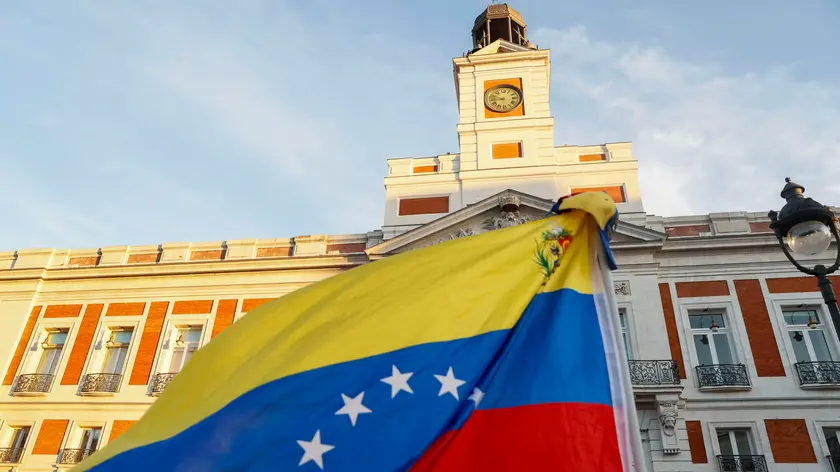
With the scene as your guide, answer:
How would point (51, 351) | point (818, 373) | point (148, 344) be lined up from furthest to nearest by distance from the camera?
point (51, 351), point (148, 344), point (818, 373)

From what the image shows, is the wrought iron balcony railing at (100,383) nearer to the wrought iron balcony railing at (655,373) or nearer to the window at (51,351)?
the window at (51,351)

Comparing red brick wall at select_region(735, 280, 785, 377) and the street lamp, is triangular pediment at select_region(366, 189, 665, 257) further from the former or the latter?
the street lamp

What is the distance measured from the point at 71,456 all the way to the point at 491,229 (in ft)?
50.5

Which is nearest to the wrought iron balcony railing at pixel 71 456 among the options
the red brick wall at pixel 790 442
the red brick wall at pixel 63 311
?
the red brick wall at pixel 63 311

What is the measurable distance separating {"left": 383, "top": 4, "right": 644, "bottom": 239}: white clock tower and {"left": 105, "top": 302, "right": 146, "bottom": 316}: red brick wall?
9309mm

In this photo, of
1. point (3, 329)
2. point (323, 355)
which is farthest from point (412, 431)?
point (3, 329)

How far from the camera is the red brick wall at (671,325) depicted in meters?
18.5

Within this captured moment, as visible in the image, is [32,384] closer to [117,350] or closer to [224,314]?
[117,350]

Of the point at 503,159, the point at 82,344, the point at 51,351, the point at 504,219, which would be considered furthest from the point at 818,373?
the point at 51,351

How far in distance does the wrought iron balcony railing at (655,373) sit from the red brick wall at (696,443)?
124 cm

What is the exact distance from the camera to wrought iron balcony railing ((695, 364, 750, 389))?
17.8 meters

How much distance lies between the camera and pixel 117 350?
2223 centimetres

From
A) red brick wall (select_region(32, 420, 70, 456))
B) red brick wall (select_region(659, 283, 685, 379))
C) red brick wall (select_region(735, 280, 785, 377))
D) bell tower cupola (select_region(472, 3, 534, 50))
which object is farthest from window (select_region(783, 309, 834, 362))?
red brick wall (select_region(32, 420, 70, 456))

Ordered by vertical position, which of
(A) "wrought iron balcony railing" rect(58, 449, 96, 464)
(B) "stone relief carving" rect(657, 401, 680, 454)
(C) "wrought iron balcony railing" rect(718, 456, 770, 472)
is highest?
(B) "stone relief carving" rect(657, 401, 680, 454)
